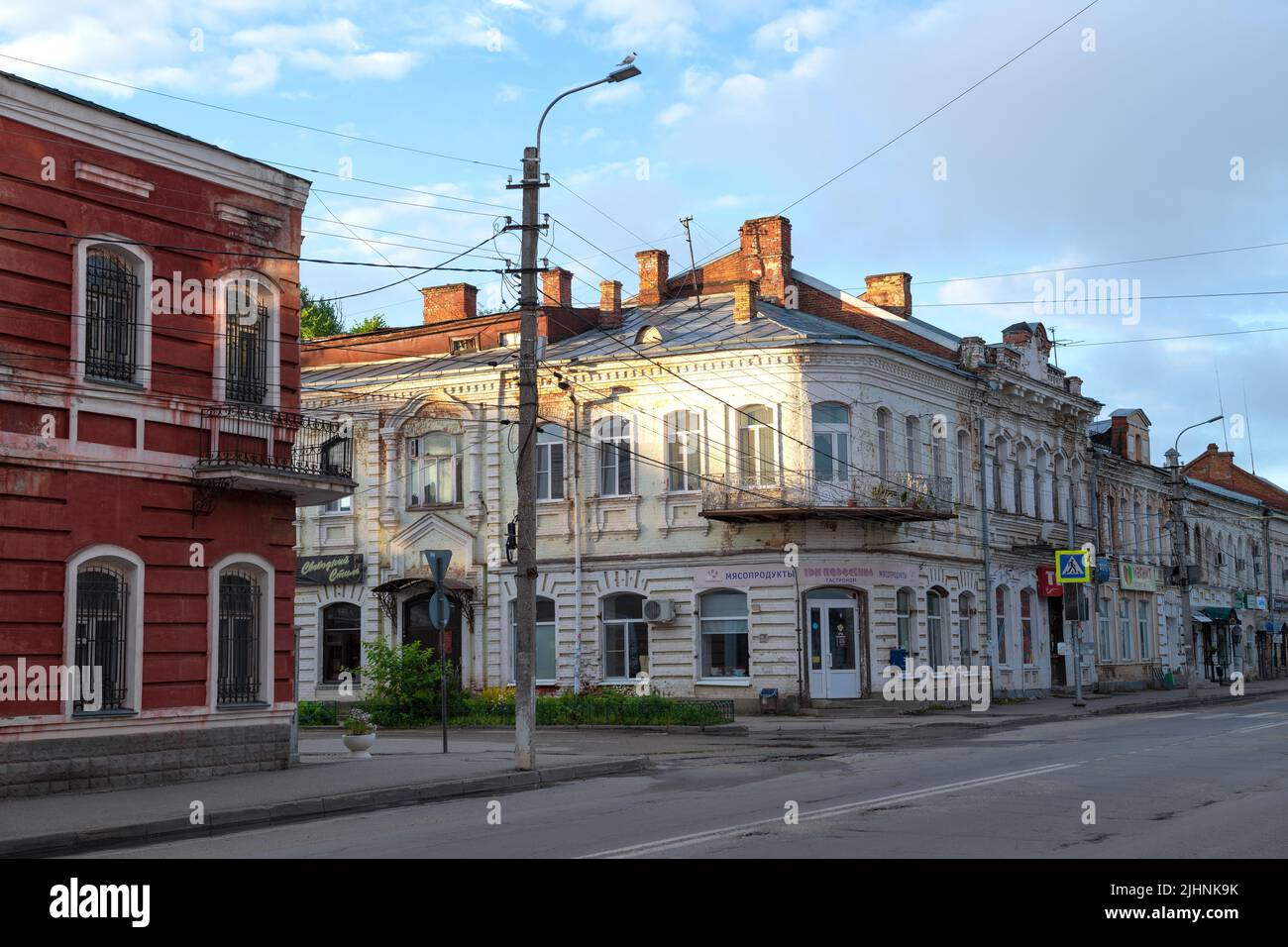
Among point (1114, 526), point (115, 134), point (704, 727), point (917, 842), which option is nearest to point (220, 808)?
point (917, 842)

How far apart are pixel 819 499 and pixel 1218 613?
33.9 m

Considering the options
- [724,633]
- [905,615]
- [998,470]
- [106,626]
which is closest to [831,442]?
[905,615]

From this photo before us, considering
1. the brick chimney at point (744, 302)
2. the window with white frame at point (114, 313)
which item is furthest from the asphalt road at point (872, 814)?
the brick chimney at point (744, 302)

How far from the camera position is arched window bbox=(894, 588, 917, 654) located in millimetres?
35156

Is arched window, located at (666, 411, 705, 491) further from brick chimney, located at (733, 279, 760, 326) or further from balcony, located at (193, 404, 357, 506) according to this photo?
balcony, located at (193, 404, 357, 506)

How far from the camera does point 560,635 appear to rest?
120ft

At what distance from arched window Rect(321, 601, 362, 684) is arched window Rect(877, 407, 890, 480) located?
15.3 metres

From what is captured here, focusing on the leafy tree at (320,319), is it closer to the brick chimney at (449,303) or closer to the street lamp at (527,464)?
the brick chimney at (449,303)

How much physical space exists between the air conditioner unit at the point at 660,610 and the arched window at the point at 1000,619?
1037 cm

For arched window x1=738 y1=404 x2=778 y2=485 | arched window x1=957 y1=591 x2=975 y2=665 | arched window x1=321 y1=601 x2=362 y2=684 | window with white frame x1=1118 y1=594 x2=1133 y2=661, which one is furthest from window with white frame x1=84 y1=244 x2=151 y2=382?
window with white frame x1=1118 y1=594 x2=1133 y2=661

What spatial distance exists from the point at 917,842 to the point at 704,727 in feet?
55.8

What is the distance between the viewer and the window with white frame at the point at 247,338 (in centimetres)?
1933

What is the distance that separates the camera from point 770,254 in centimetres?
4150

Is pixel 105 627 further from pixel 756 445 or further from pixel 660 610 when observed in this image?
pixel 756 445
